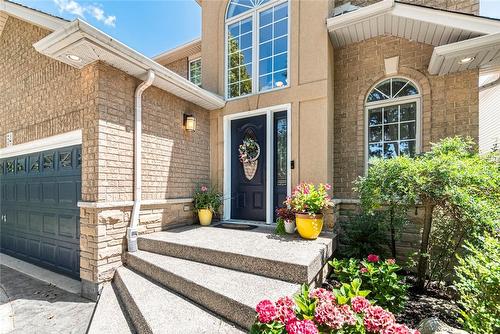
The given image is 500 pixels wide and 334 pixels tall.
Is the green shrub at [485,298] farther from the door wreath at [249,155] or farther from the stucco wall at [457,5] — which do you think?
the stucco wall at [457,5]

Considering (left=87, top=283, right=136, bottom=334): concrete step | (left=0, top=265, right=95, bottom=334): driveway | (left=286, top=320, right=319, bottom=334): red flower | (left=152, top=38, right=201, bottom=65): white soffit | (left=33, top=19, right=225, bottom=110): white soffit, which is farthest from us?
(left=152, top=38, right=201, bottom=65): white soffit

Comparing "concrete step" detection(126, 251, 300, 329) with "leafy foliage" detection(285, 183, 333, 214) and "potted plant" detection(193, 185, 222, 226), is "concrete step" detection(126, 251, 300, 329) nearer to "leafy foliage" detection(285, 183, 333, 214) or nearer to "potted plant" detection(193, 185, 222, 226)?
"leafy foliage" detection(285, 183, 333, 214)

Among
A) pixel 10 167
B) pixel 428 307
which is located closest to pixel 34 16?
pixel 10 167

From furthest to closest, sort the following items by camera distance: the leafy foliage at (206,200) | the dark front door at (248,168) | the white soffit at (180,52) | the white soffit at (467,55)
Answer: the white soffit at (180,52), the dark front door at (248,168), the leafy foliage at (206,200), the white soffit at (467,55)

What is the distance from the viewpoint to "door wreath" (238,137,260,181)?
17.4 feet

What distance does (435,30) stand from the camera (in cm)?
394

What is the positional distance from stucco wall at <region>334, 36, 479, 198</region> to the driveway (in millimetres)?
4623

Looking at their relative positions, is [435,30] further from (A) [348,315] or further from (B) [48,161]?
(B) [48,161]

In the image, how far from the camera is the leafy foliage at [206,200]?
5.02 meters

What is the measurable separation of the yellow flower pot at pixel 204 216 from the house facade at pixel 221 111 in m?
0.26

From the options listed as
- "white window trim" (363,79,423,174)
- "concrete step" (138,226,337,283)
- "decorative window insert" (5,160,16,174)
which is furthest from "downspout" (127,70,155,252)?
"decorative window insert" (5,160,16,174)

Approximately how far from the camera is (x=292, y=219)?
4.10 metres

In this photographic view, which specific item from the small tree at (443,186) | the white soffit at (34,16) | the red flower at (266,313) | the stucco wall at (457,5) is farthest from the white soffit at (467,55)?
the white soffit at (34,16)

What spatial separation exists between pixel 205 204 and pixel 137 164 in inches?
66.6
